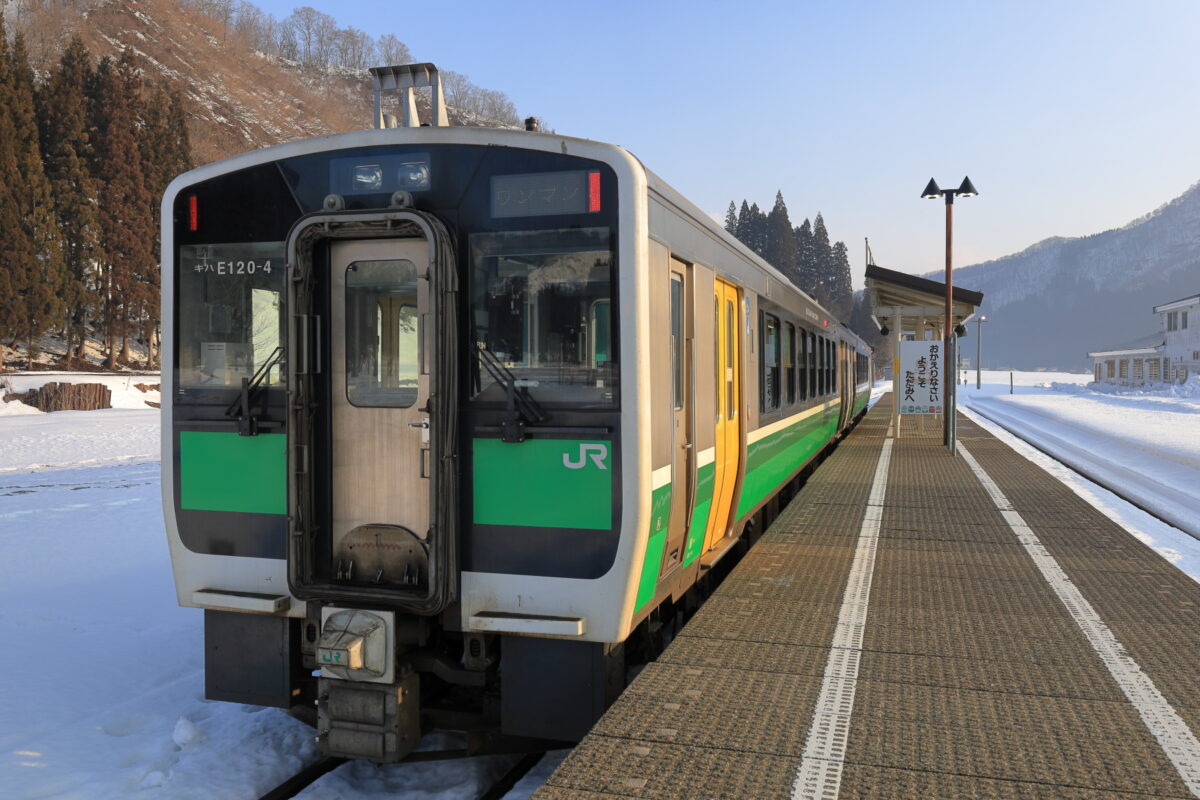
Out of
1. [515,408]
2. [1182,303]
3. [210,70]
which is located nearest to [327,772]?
[515,408]

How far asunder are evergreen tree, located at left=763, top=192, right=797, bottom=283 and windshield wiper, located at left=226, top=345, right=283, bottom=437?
88.8 meters

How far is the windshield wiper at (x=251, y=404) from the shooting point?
457cm

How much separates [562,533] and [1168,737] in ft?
8.52

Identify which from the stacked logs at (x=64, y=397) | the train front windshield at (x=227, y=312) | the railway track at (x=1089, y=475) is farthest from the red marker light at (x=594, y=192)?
the stacked logs at (x=64, y=397)

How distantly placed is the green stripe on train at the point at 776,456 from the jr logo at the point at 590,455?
8.87 feet

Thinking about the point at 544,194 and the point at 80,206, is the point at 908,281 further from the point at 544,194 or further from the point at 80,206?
the point at 80,206

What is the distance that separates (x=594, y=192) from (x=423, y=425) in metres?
1.31

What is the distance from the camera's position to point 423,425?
433 centimetres

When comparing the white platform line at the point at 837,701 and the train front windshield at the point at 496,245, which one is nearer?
the white platform line at the point at 837,701

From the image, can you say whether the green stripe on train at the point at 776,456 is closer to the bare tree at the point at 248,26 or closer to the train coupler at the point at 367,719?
the train coupler at the point at 367,719

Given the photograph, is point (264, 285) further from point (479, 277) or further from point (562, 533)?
point (562, 533)

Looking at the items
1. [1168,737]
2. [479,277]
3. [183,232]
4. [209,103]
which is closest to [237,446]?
[183,232]

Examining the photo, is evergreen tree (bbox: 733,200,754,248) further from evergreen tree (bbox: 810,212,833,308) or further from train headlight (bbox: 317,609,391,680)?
train headlight (bbox: 317,609,391,680)

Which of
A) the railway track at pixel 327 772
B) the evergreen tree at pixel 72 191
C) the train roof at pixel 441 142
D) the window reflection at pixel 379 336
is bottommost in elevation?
the railway track at pixel 327 772
